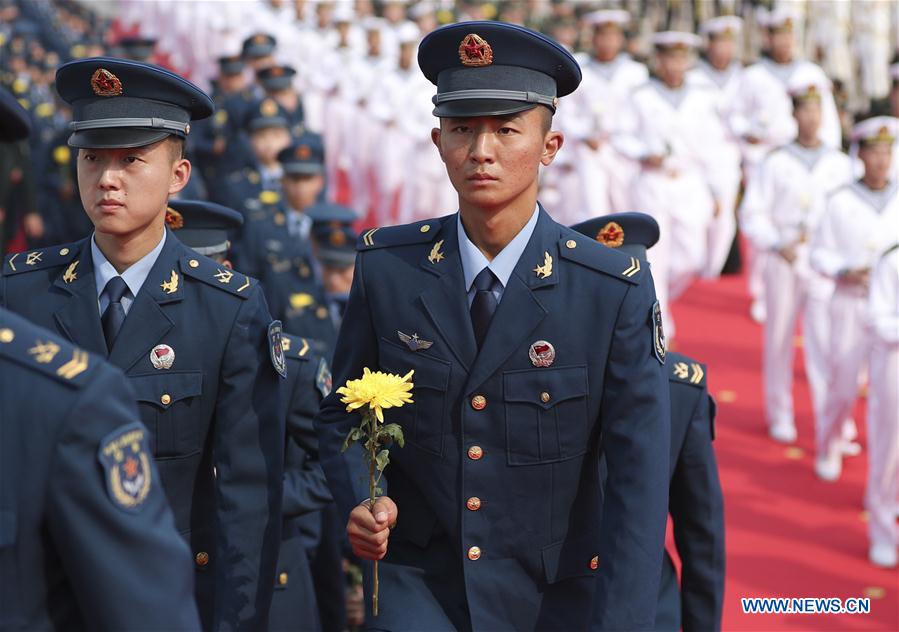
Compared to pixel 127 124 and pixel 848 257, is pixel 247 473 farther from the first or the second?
pixel 848 257

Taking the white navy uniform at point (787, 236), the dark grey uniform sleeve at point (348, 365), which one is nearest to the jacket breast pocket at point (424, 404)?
the dark grey uniform sleeve at point (348, 365)

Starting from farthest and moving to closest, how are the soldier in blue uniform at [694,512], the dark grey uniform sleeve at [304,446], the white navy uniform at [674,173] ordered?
the white navy uniform at [674,173] → the dark grey uniform sleeve at [304,446] → the soldier in blue uniform at [694,512]

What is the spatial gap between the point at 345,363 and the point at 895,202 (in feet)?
17.5

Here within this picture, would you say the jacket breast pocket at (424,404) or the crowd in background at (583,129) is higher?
the crowd in background at (583,129)

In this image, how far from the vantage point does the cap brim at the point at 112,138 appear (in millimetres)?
3480

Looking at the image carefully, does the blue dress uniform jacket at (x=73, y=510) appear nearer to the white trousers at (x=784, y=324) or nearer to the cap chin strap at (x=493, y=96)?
the cap chin strap at (x=493, y=96)

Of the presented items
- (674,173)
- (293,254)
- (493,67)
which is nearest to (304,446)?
(493,67)

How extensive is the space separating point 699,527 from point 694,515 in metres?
0.04

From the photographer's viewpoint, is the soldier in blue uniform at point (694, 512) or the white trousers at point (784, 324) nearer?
the soldier in blue uniform at point (694, 512)

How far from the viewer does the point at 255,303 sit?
12.0 feet

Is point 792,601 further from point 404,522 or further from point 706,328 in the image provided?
point 706,328

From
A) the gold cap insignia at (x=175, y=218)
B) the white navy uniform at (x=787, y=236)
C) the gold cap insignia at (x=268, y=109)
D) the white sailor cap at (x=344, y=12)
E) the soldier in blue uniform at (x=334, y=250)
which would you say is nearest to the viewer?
the gold cap insignia at (x=175, y=218)

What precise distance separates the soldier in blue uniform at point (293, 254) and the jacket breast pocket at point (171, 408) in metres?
3.22

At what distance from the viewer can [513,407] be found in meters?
3.25
